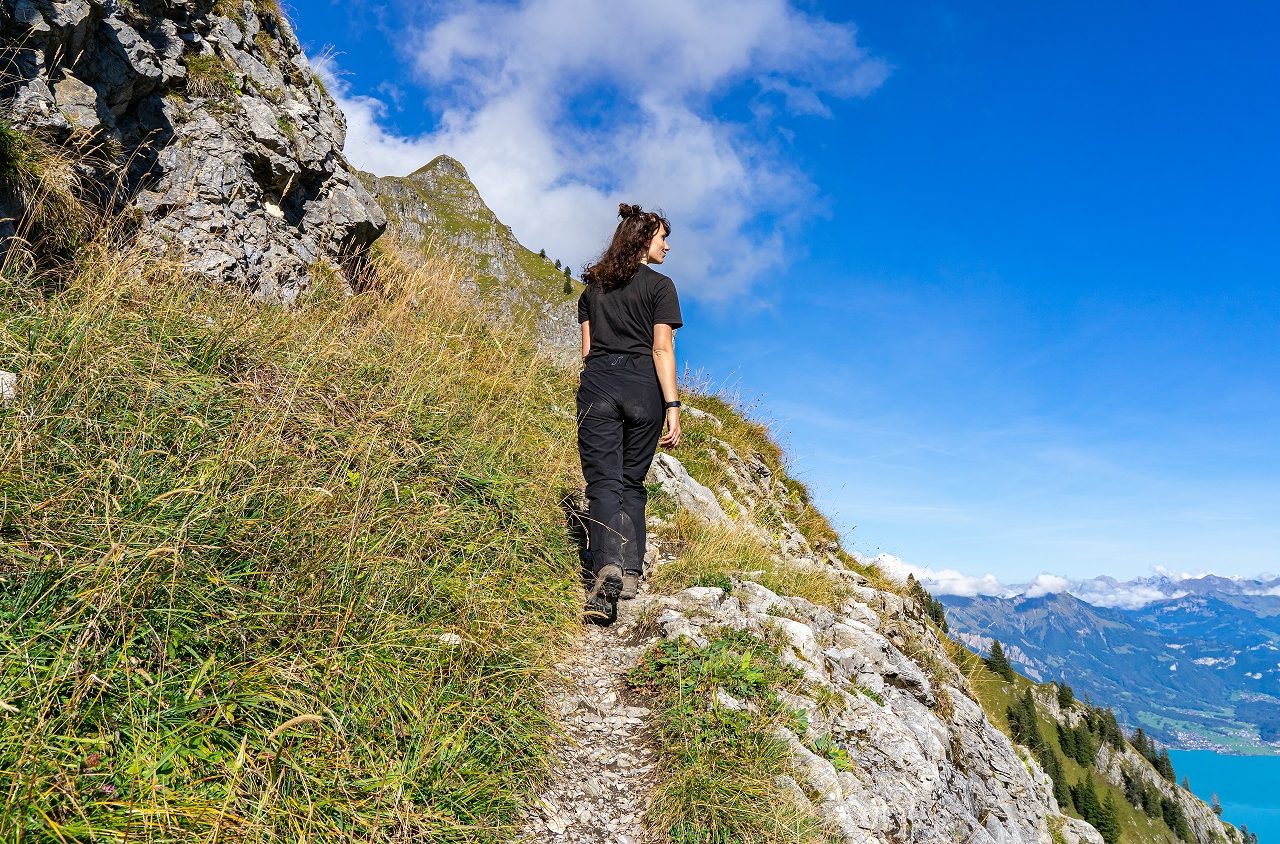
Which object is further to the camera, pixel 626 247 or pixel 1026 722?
pixel 1026 722

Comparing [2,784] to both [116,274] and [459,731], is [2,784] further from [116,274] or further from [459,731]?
[116,274]

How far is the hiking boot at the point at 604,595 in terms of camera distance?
550cm

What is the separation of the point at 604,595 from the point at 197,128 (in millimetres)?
8130

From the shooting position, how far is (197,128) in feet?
26.9

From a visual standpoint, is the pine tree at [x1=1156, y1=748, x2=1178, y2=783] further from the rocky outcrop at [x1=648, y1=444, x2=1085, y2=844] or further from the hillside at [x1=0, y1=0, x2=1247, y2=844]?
the hillside at [x1=0, y1=0, x2=1247, y2=844]

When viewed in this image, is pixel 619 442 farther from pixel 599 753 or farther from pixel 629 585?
pixel 599 753

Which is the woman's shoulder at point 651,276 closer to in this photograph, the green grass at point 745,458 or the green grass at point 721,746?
the green grass at point 721,746

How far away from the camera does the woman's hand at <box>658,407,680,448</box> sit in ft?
19.7

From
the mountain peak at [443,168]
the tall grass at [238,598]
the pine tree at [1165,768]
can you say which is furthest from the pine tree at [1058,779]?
the mountain peak at [443,168]

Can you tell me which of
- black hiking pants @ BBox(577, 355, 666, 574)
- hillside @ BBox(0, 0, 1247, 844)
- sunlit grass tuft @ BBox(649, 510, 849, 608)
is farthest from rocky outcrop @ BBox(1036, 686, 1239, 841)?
black hiking pants @ BBox(577, 355, 666, 574)

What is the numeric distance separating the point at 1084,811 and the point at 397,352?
137013 millimetres

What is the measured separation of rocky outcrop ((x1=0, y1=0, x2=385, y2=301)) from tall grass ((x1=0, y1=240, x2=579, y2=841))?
1.73 m

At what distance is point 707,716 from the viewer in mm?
4418

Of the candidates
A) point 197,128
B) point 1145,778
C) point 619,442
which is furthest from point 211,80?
point 1145,778
